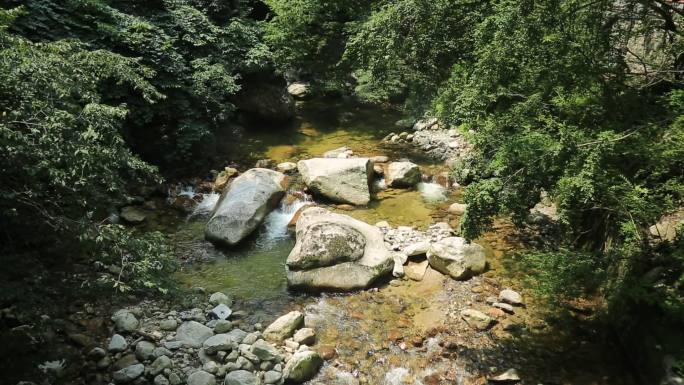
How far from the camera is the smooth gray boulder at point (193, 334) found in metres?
6.59

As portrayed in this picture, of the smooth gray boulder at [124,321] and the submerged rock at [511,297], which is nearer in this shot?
the smooth gray boulder at [124,321]

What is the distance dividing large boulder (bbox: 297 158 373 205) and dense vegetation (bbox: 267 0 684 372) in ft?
9.96

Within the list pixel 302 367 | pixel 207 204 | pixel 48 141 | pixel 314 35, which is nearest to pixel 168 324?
pixel 302 367

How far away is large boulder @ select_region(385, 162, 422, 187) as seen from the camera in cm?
1165

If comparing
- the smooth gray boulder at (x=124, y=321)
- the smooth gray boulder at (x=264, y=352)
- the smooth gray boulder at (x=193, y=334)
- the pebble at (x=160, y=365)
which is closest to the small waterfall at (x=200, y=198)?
the smooth gray boulder at (x=124, y=321)

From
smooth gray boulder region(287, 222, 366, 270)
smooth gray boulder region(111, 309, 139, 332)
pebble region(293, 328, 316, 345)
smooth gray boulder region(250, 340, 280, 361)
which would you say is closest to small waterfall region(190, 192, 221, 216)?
smooth gray boulder region(287, 222, 366, 270)

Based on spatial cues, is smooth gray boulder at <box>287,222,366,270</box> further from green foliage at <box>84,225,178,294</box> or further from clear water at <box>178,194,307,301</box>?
green foliage at <box>84,225,178,294</box>

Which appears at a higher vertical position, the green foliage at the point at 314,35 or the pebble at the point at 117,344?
the green foliage at the point at 314,35

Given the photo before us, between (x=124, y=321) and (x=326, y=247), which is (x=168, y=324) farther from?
(x=326, y=247)

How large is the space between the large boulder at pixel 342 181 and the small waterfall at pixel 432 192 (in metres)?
1.48

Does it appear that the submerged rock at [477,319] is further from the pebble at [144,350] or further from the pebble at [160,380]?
the pebble at [144,350]

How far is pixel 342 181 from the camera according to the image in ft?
36.3

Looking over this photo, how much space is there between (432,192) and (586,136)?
596cm

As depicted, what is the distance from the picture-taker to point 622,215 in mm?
5508
